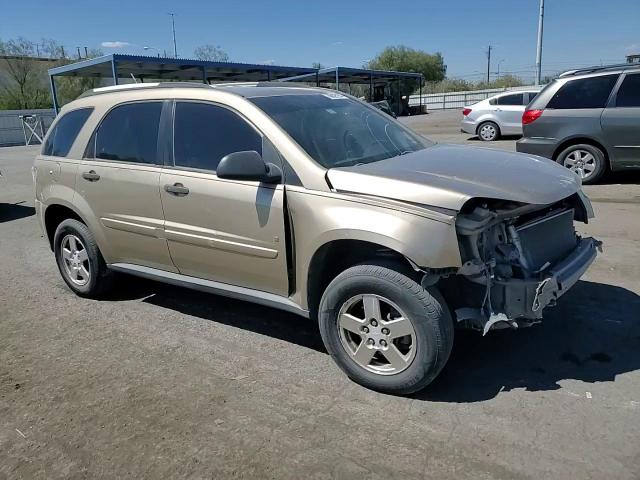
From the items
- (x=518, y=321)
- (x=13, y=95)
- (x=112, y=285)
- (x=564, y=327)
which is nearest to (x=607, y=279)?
(x=564, y=327)

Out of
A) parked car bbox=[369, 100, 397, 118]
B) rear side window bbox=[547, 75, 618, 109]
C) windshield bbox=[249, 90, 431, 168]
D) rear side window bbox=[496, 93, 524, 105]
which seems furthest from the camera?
rear side window bbox=[496, 93, 524, 105]

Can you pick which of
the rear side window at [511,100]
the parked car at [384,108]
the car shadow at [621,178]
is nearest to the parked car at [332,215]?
the parked car at [384,108]

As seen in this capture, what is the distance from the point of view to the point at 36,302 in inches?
202

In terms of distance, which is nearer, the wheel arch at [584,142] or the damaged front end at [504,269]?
the damaged front end at [504,269]

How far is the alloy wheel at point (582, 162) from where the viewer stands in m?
8.84

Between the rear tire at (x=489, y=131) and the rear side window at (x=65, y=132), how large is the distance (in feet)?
48.6

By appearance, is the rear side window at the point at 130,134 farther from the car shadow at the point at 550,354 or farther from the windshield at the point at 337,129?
the car shadow at the point at 550,354

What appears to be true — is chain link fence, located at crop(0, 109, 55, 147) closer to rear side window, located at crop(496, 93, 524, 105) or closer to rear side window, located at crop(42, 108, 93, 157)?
rear side window, located at crop(496, 93, 524, 105)

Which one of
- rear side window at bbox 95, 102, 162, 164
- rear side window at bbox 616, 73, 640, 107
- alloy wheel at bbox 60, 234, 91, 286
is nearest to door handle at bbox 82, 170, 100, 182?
rear side window at bbox 95, 102, 162, 164

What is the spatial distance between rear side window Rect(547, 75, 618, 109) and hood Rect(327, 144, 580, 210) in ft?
18.5

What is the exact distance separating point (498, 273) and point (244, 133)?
192 cm

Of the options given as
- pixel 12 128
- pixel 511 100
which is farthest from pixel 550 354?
pixel 12 128

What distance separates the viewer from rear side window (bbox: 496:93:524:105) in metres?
17.3

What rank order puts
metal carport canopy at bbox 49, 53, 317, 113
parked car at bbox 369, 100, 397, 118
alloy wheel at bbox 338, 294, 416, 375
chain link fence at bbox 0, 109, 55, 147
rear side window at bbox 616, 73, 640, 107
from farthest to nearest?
chain link fence at bbox 0, 109, 55, 147 < metal carport canopy at bbox 49, 53, 317, 113 < rear side window at bbox 616, 73, 640, 107 < parked car at bbox 369, 100, 397, 118 < alloy wheel at bbox 338, 294, 416, 375
